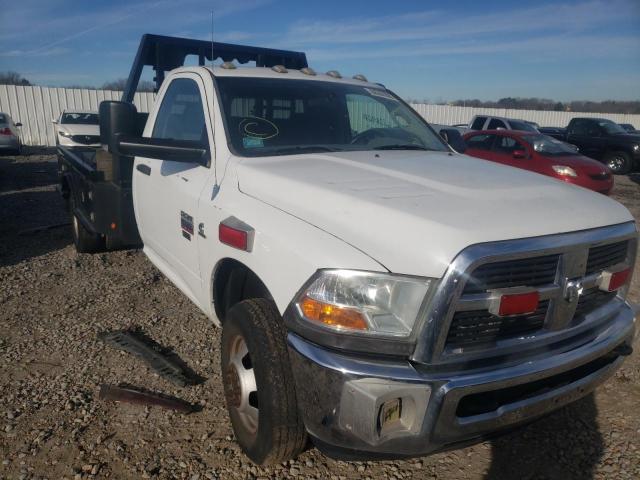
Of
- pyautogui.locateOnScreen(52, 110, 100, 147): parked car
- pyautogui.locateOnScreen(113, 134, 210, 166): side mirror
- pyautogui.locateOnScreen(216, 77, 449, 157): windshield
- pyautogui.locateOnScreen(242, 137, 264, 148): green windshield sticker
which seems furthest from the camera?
pyautogui.locateOnScreen(52, 110, 100, 147): parked car

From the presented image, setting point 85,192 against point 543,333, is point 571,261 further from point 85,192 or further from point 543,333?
point 85,192

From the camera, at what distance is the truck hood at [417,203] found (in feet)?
6.13

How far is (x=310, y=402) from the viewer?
6.28 ft

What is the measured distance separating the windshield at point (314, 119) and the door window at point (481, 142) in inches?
349

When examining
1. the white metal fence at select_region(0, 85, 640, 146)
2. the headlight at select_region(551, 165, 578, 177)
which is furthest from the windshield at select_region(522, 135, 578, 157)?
the white metal fence at select_region(0, 85, 640, 146)

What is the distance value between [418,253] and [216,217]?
4.25 feet

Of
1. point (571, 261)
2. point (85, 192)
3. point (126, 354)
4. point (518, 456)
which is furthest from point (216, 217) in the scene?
point (85, 192)

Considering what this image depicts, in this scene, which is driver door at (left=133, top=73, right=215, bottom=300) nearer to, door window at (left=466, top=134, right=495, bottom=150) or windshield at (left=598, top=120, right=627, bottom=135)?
door window at (left=466, top=134, right=495, bottom=150)

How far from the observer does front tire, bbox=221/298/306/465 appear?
83.3 inches

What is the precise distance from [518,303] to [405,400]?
564 millimetres

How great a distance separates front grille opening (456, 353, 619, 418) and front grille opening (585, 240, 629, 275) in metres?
0.44

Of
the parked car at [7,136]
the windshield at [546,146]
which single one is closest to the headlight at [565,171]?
the windshield at [546,146]

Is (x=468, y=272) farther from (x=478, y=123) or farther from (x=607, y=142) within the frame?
(x=607, y=142)

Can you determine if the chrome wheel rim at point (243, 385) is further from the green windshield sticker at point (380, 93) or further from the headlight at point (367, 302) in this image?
the green windshield sticker at point (380, 93)
